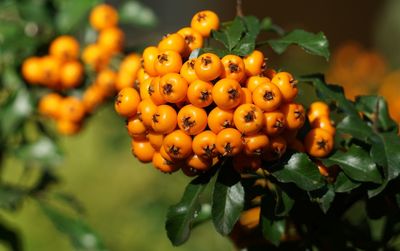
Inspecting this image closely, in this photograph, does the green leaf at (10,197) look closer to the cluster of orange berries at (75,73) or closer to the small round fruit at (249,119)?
the cluster of orange berries at (75,73)

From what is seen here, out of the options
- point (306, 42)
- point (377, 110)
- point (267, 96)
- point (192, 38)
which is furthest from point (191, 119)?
point (377, 110)

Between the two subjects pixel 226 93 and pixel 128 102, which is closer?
pixel 226 93

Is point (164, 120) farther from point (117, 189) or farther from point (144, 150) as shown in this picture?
point (117, 189)

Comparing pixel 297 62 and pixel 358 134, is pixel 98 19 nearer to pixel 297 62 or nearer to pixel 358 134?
pixel 358 134

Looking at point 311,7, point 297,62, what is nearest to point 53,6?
point 297,62

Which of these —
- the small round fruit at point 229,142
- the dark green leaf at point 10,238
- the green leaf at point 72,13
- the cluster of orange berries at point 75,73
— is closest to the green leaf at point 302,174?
the small round fruit at point 229,142

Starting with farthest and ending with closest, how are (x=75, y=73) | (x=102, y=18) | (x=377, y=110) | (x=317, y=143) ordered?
(x=102, y=18) → (x=75, y=73) → (x=377, y=110) → (x=317, y=143)
